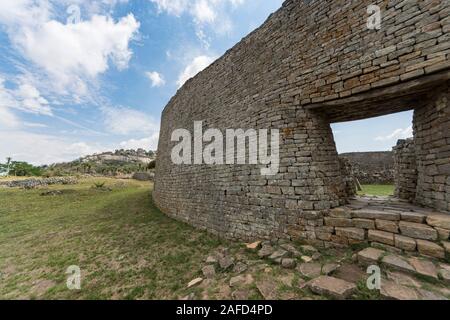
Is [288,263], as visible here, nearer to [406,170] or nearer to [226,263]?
[226,263]

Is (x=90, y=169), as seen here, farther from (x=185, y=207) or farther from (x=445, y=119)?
(x=445, y=119)

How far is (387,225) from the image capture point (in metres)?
3.18

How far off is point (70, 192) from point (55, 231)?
1277cm

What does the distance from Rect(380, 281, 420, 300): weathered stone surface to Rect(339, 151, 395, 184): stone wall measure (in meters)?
10.2

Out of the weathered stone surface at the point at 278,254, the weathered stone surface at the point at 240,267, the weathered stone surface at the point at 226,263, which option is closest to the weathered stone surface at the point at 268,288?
the weathered stone surface at the point at 240,267

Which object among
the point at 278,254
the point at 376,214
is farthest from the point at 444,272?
the point at 278,254

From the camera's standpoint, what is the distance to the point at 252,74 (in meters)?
5.56

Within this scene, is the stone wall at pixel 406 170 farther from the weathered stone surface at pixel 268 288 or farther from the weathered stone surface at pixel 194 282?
the weathered stone surface at pixel 194 282

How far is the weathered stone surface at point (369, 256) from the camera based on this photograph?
2.84 meters

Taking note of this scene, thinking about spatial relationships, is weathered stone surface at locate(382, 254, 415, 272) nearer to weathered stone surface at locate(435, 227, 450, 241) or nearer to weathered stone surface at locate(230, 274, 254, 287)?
weathered stone surface at locate(435, 227, 450, 241)

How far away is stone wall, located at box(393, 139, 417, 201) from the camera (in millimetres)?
4457

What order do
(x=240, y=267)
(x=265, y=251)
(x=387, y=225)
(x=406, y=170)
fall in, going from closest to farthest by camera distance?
(x=387, y=225) < (x=240, y=267) < (x=265, y=251) < (x=406, y=170)

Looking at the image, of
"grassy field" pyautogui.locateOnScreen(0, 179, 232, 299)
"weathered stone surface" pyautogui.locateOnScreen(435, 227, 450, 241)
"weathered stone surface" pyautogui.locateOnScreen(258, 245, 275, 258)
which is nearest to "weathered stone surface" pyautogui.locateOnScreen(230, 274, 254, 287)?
"weathered stone surface" pyautogui.locateOnScreen(258, 245, 275, 258)

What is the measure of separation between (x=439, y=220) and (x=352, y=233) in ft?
3.94
